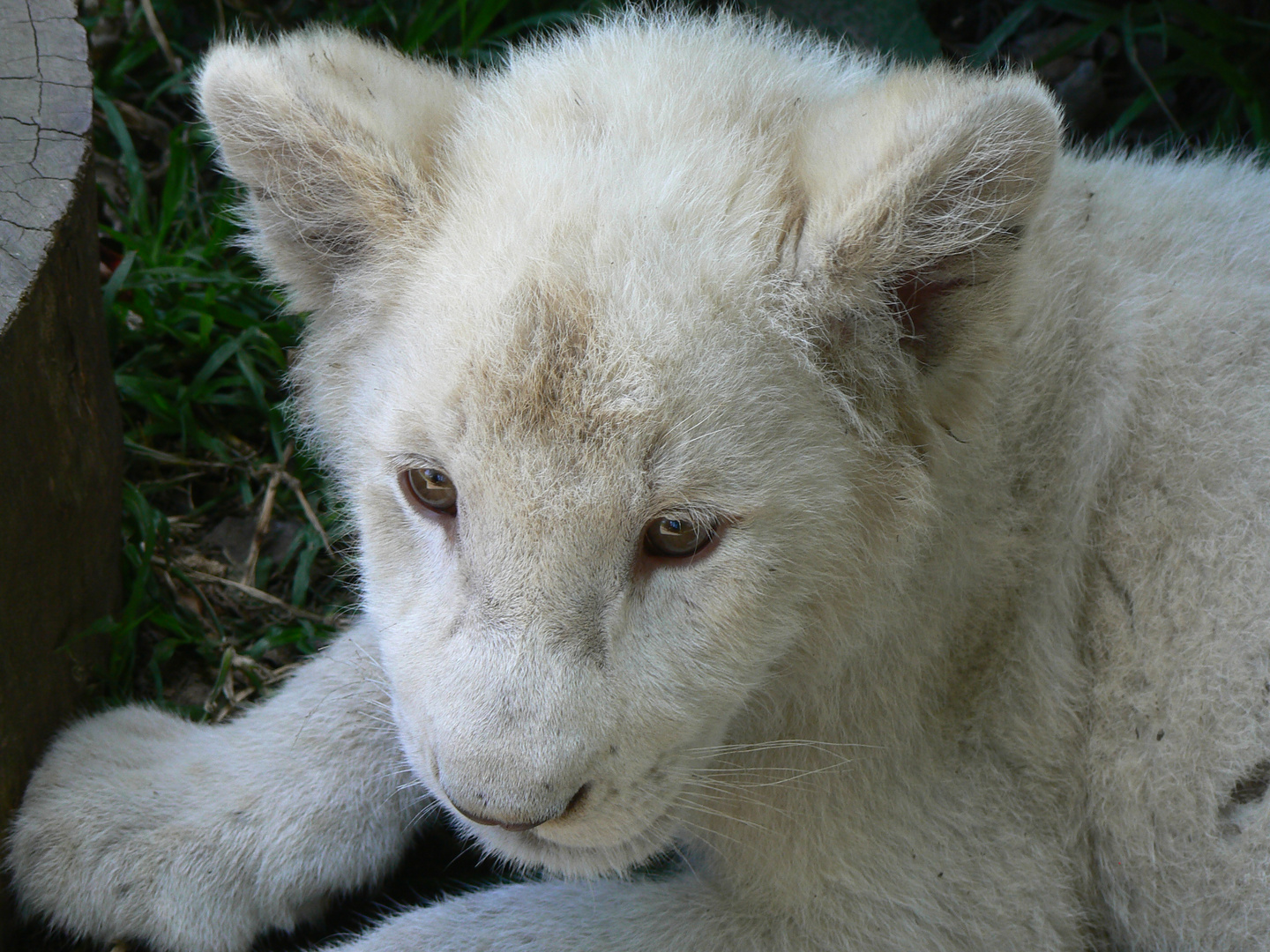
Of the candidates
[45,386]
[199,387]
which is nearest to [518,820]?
[45,386]

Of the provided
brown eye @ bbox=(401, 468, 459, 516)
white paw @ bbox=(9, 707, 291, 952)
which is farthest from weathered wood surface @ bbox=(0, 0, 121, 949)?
brown eye @ bbox=(401, 468, 459, 516)

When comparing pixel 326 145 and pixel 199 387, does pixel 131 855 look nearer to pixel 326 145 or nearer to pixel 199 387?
pixel 199 387

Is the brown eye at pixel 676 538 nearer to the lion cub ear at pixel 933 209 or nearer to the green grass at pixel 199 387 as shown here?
the lion cub ear at pixel 933 209

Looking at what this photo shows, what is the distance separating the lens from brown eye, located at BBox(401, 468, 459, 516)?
9.29 ft

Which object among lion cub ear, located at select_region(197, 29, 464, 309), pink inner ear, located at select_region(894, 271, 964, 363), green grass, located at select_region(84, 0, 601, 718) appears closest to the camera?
pink inner ear, located at select_region(894, 271, 964, 363)

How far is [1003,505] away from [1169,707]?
25.9 inches

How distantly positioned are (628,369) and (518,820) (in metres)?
0.96

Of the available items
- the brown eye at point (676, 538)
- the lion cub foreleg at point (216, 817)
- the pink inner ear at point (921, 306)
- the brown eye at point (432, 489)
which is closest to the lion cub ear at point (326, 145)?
the brown eye at point (432, 489)

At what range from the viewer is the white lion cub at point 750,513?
103 inches

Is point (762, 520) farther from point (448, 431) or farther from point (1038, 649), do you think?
point (1038, 649)

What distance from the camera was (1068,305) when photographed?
3.31 meters

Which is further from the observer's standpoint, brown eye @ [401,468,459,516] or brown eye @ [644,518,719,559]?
brown eye @ [401,468,459,516]

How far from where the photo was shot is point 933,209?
8.45ft

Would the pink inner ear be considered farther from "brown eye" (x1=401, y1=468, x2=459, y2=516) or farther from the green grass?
the green grass
